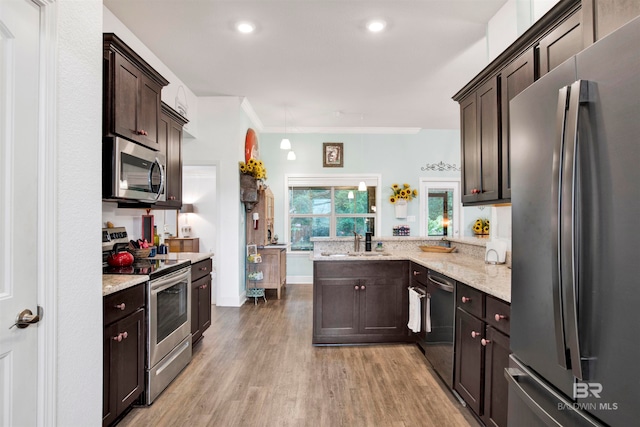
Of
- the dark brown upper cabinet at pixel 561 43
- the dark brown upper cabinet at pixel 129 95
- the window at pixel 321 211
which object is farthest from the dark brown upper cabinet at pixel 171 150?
the window at pixel 321 211

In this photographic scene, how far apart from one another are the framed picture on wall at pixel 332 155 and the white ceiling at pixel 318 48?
1.44 metres

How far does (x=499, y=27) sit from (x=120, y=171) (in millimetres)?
3172

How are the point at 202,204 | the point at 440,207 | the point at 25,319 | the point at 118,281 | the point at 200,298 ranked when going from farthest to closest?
1. the point at 440,207
2. the point at 202,204
3. the point at 200,298
4. the point at 118,281
5. the point at 25,319

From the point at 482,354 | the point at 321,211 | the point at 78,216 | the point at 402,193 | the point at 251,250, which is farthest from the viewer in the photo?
the point at 321,211

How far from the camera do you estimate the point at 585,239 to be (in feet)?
3.09

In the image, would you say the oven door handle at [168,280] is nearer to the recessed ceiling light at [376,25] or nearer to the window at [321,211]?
the recessed ceiling light at [376,25]

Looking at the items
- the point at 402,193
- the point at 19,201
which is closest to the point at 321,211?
the point at 402,193

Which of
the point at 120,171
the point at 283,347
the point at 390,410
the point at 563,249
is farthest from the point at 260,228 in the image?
the point at 563,249

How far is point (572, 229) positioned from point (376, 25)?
2.70 meters

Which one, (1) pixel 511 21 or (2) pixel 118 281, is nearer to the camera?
(2) pixel 118 281

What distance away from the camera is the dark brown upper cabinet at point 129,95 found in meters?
2.27

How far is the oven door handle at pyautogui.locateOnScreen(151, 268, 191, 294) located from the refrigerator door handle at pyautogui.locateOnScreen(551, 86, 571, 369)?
2.29 metres

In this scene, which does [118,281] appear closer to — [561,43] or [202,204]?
[561,43]

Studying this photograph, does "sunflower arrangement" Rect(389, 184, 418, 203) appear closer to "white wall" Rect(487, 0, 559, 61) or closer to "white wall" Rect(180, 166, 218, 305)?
"white wall" Rect(180, 166, 218, 305)
